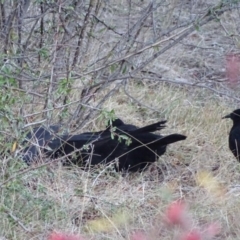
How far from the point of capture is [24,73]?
4273 millimetres

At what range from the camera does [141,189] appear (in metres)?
4.17

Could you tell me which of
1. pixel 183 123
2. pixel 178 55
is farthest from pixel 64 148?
pixel 178 55

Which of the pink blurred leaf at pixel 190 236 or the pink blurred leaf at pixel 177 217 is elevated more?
the pink blurred leaf at pixel 177 217

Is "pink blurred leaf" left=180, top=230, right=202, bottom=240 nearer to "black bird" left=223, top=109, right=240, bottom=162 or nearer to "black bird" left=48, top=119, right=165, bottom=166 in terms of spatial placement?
"black bird" left=48, top=119, right=165, bottom=166

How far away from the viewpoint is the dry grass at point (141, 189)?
3.50m

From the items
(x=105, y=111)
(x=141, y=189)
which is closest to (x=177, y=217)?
(x=105, y=111)

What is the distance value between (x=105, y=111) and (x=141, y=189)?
2.10 ft

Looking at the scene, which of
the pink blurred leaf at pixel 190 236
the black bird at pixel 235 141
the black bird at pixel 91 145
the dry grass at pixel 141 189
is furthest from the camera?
the black bird at pixel 235 141

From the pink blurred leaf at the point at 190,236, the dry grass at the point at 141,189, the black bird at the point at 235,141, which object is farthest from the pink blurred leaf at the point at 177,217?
the black bird at the point at 235,141

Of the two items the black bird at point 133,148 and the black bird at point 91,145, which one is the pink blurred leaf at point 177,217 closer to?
the black bird at point 91,145

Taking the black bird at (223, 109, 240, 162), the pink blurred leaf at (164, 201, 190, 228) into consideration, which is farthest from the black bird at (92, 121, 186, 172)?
the pink blurred leaf at (164, 201, 190, 228)

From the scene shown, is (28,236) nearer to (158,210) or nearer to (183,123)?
(158,210)

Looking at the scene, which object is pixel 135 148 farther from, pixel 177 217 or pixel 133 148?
pixel 177 217

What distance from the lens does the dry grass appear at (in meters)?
3.50
